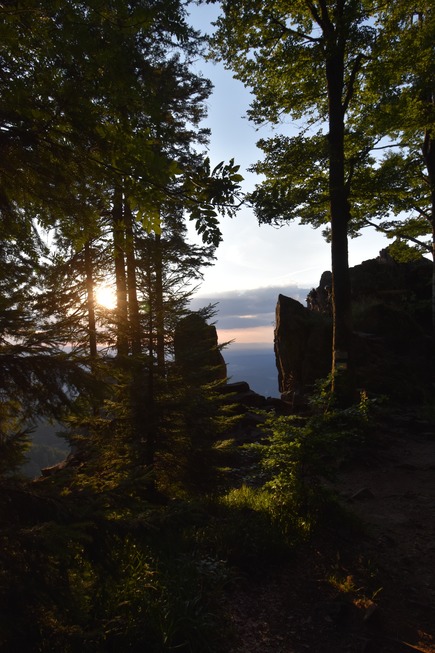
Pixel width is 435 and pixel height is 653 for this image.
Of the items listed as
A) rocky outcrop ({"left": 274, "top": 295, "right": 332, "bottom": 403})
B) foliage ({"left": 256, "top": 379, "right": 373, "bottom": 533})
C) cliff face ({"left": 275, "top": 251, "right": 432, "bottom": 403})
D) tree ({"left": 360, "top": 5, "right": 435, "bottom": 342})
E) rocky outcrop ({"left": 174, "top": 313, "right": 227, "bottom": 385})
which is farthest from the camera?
rocky outcrop ({"left": 274, "top": 295, "right": 332, "bottom": 403})

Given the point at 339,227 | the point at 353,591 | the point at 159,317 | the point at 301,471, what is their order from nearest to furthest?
the point at 353,591 < the point at 301,471 < the point at 159,317 < the point at 339,227

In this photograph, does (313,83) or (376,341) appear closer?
(313,83)

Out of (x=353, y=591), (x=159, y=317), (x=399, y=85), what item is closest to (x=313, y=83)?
(x=399, y=85)

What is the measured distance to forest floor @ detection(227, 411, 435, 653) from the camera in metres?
3.91

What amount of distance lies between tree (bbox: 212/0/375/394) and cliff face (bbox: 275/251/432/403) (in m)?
4.56

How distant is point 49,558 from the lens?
230 centimetres

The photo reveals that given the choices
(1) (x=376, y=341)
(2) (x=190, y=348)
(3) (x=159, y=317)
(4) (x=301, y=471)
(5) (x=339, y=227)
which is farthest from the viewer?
(1) (x=376, y=341)

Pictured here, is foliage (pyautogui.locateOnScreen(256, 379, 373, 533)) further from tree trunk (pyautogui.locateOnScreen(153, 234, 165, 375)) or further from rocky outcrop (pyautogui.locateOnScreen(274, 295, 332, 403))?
rocky outcrop (pyautogui.locateOnScreen(274, 295, 332, 403))

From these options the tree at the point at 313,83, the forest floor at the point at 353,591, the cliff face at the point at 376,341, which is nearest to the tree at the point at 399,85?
the tree at the point at 313,83

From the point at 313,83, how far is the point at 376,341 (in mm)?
9503

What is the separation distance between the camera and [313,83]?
413 inches

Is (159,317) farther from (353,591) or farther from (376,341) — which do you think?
(376,341)

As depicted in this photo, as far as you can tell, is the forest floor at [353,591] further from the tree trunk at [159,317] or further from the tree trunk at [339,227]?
the tree trunk at [339,227]

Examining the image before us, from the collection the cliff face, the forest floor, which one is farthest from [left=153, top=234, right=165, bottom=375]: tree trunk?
the cliff face
